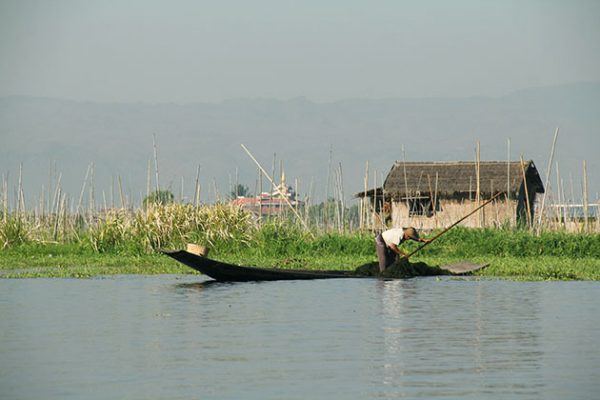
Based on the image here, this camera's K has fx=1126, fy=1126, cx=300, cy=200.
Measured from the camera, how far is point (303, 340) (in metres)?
12.7

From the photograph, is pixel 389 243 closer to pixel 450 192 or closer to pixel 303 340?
pixel 303 340

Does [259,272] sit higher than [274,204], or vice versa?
[274,204]

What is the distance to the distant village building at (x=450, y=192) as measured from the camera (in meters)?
38.2

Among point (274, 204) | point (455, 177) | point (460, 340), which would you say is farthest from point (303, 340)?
point (455, 177)

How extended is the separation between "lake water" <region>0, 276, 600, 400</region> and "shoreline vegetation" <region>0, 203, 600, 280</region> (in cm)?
456

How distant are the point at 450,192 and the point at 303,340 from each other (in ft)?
86.0

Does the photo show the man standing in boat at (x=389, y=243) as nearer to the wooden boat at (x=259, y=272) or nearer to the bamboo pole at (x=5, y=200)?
the wooden boat at (x=259, y=272)

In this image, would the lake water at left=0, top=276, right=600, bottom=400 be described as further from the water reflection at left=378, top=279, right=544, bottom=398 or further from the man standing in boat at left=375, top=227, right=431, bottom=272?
the man standing in boat at left=375, top=227, right=431, bottom=272

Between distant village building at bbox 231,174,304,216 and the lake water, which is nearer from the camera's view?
the lake water

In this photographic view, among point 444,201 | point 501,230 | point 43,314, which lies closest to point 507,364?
point 43,314

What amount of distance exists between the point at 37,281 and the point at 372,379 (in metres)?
12.3

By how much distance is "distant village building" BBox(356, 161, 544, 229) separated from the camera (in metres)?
38.2

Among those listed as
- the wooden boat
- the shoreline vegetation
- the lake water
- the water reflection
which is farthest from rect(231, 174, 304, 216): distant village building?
the water reflection

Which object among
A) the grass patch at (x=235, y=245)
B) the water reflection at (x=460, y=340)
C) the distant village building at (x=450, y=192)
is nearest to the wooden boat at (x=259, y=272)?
the water reflection at (x=460, y=340)
